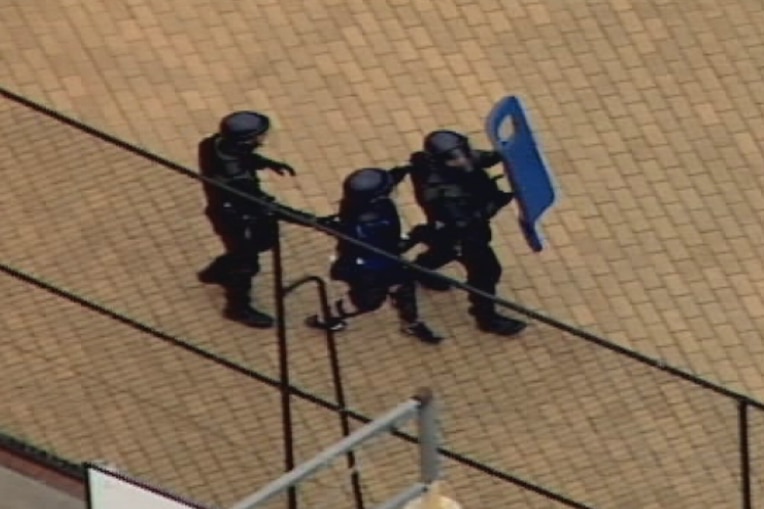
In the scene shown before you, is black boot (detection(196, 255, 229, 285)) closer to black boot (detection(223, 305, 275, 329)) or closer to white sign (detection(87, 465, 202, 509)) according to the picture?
black boot (detection(223, 305, 275, 329))

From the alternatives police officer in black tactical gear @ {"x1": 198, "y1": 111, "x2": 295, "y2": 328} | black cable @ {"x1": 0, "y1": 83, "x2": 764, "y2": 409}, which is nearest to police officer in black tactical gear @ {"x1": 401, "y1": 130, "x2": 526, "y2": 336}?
police officer in black tactical gear @ {"x1": 198, "y1": 111, "x2": 295, "y2": 328}

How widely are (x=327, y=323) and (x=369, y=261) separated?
35 centimetres

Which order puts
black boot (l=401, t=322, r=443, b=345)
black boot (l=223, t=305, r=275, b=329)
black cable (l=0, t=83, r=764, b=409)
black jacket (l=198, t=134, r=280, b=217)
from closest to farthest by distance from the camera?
black cable (l=0, t=83, r=764, b=409)
black jacket (l=198, t=134, r=280, b=217)
black boot (l=401, t=322, r=443, b=345)
black boot (l=223, t=305, r=275, b=329)

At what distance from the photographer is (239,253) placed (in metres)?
15.9

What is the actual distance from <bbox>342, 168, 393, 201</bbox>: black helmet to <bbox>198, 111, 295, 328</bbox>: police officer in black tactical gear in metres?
0.39

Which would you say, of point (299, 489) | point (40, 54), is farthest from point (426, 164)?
point (40, 54)

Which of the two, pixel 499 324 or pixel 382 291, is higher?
pixel 382 291

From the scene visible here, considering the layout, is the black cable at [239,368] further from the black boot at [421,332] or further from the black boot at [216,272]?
the black boot at [216,272]

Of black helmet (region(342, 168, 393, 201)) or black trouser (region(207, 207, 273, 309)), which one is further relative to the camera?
black helmet (region(342, 168, 393, 201))

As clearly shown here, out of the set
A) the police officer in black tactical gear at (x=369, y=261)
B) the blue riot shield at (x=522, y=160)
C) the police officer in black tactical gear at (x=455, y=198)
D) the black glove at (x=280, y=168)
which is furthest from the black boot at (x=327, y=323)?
the blue riot shield at (x=522, y=160)

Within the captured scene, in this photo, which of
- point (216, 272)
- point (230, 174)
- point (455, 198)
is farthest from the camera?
point (216, 272)

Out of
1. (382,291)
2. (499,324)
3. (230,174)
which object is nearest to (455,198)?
(382,291)

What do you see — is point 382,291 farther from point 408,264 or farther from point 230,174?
point 408,264

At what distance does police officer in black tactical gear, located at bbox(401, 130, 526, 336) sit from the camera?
52.9 ft
